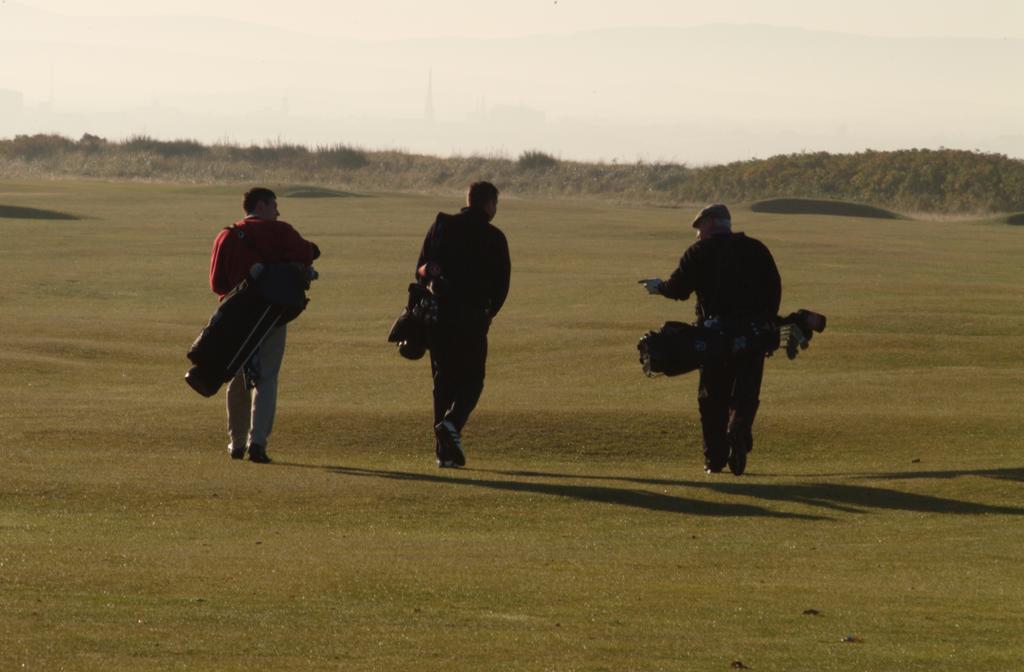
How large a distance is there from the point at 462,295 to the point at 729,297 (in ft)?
6.41

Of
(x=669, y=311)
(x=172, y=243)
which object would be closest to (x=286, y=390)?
(x=669, y=311)

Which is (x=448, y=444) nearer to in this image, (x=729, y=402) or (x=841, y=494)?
(x=729, y=402)

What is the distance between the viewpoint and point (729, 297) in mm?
13227

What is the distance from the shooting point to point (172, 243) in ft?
137

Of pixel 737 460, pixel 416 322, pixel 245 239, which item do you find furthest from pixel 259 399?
pixel 737 460

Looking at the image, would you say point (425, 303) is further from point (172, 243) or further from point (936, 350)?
point (172, 243)

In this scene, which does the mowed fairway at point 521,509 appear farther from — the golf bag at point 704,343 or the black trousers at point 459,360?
the golf bag at point 704,343

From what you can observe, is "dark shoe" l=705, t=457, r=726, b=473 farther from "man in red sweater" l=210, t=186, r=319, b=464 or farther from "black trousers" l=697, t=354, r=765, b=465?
"man in red sweater" l=210, t=186, r=319, b=464

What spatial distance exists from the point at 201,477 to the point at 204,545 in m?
2.44

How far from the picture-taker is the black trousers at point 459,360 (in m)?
13.6

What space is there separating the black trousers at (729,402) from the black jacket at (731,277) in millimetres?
373

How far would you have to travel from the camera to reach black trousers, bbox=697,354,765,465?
43.7 ft

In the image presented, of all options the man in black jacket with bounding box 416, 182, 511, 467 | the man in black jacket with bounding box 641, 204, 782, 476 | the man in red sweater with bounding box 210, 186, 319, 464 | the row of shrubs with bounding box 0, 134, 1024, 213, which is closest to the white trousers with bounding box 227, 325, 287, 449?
the man in red sweater with bounding box 210, 186, 319, 464

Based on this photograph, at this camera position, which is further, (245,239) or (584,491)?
(245,239)
